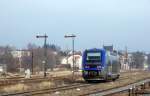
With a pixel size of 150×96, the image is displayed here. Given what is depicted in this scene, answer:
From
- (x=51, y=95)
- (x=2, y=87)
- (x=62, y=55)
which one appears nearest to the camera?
(x=51, y=95)

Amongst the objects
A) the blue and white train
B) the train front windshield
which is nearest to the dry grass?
the blue and white train

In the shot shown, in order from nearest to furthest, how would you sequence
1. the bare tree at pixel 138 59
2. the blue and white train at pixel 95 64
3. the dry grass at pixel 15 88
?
the dry grass at pixel 15 88 < the blue and white train at pixel 95 64 < the bare tree at pixel 138 59

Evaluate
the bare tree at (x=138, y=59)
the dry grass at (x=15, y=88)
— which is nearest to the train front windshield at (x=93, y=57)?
the dry grass at (x=15, y=88)

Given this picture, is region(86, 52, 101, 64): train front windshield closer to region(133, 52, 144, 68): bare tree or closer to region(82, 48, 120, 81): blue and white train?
region(82, 48, 120, 81): blue and white train

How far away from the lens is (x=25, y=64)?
140 m

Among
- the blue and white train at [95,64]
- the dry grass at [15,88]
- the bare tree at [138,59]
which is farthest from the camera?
the bare tree at [138,59]

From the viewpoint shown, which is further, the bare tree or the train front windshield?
the bare tree

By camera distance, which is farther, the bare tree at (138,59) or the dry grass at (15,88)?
the bare tree at (138,59)

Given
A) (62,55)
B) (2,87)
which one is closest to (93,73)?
(2,87)

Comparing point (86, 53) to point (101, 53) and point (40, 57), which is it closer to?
point (101, 53)

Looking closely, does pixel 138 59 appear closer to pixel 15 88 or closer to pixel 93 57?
pixel 93 57

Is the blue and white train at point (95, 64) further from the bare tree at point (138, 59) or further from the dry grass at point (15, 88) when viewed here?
the bare tree at point (138, 59)

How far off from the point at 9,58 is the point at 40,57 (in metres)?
18.8

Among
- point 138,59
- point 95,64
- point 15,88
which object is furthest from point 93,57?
point 138,59
